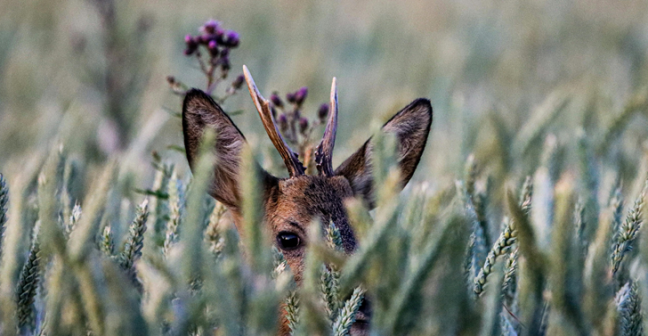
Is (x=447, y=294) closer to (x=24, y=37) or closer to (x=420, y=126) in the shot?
(x=420, y=126)

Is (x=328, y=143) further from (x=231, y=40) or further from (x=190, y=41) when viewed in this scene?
(x=190, y=41)

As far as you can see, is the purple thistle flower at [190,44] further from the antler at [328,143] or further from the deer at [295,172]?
the antler at [328,143]

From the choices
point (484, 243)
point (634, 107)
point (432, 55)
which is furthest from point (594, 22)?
point (484, 243)

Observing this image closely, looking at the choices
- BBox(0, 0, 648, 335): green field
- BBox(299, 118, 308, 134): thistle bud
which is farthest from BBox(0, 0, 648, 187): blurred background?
BBox(299, 118, 308, 134): thistle bud

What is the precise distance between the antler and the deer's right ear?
0.66 ft

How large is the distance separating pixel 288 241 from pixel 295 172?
0.99 ft

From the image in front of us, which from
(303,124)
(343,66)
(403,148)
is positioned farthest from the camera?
(343,66)

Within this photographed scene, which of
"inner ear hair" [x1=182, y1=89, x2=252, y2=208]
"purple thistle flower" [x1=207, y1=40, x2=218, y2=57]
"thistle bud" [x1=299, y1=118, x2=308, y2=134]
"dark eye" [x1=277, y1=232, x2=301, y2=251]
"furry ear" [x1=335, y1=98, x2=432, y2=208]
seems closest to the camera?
"inner ear hair" [x1=182, y1=89, x2=252, y2=208]

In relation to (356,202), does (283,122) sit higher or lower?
higher

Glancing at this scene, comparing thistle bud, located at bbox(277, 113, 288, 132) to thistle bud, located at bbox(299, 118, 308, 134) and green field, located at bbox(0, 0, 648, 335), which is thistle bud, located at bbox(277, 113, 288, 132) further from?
green field, located at bbox(0, 0, 648, 335)

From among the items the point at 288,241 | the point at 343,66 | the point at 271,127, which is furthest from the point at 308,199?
→ the point at 343,66

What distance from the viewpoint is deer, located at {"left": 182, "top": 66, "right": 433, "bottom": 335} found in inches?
107

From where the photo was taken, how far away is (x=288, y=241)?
2.82 metres

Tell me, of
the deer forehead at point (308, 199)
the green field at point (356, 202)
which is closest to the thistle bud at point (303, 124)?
the green field at point (356, 202)
